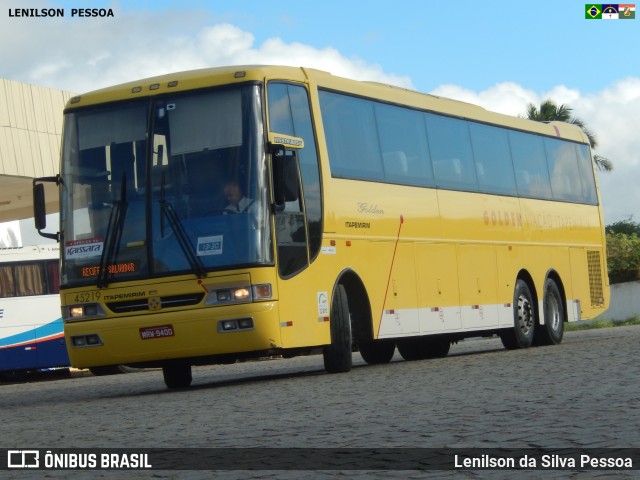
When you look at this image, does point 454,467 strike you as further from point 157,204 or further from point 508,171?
point 508,171

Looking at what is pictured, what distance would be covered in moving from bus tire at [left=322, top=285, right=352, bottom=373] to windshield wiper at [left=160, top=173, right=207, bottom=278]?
204cm

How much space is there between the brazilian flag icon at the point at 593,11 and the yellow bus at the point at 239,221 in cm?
905

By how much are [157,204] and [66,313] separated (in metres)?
1.83

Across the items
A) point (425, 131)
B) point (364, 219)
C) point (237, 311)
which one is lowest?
Result: point (237, 311)

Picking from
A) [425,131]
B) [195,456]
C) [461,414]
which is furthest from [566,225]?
[195,456]

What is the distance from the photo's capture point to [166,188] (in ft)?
53.2

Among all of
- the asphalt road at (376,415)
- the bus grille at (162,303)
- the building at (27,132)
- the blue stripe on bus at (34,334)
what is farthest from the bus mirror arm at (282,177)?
the building at (27,132)

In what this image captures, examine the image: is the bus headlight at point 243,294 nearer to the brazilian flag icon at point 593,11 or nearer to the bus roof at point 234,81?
the bus roof at point 234,81

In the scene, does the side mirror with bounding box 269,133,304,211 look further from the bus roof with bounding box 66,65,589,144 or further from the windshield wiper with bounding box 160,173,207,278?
the windshield wiper with bounding box 160,173,207,278

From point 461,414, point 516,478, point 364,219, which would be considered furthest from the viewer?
point 364,219

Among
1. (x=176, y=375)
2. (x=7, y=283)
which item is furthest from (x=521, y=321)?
(x=7, y=283)

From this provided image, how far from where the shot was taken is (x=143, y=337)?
1617cm

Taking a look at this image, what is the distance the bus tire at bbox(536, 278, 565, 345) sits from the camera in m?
24.0

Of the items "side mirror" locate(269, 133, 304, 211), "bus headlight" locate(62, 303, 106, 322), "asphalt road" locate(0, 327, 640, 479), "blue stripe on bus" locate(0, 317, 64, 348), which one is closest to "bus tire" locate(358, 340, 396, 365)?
"asphalt road" locate(0, 327, 640, 479)
